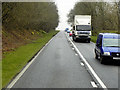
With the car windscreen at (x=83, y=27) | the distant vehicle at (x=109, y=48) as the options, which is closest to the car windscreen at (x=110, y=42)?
the distant vehicle at (x=109, y=48)

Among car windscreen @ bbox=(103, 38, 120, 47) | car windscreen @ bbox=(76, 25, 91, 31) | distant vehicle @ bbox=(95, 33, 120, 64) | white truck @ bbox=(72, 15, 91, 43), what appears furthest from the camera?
car windscreen @ bbox=(76, 25, 91, 31)

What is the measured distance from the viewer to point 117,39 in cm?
1520

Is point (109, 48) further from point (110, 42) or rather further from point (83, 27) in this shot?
point (83, 27)

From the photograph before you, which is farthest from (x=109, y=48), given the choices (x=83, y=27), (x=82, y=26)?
(x=83, y=27)

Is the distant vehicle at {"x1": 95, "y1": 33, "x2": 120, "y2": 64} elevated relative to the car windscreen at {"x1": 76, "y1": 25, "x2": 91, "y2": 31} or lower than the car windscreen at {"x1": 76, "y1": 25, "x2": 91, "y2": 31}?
lower

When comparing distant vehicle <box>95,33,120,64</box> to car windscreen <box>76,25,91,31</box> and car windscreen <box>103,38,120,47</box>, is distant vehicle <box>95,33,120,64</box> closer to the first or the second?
car windscreen <box>103,38,120,47</box>

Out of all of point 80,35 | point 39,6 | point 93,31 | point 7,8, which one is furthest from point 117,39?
point 93,31

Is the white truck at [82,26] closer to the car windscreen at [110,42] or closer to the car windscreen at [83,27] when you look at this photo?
the car windscreen at [83,27]

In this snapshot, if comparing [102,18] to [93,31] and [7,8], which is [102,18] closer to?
[93,31]

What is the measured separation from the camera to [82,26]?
35156mm

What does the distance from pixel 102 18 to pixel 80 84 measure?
53.3m

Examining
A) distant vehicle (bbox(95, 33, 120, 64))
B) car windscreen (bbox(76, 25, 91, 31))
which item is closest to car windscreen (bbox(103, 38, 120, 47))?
distant vehicle (bbox(95, 33, 120, 64))

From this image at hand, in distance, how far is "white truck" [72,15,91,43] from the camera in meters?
34.7

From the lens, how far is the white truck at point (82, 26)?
3466 cm
